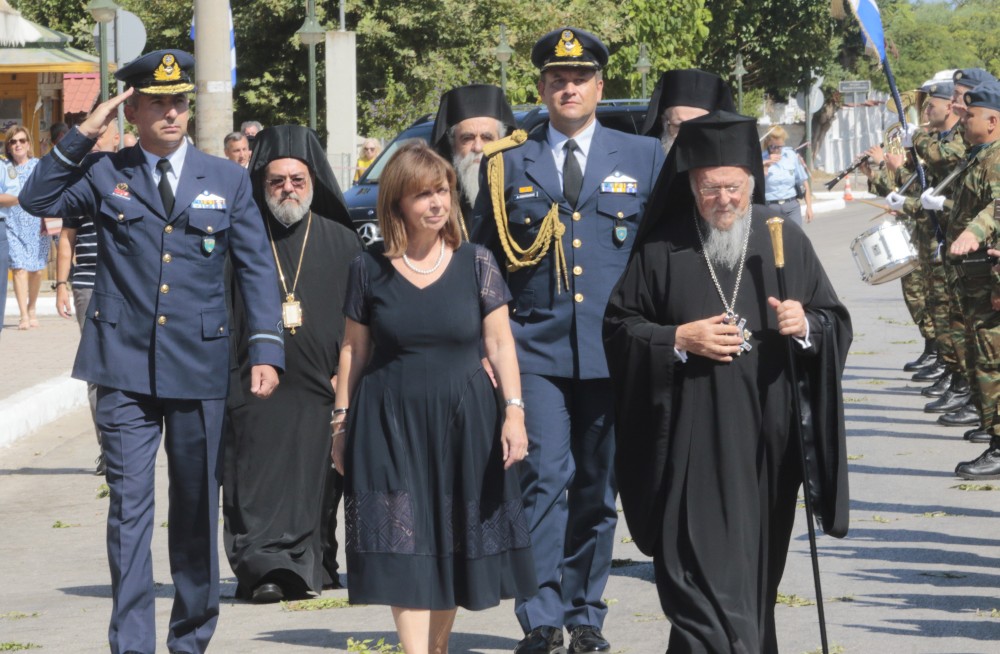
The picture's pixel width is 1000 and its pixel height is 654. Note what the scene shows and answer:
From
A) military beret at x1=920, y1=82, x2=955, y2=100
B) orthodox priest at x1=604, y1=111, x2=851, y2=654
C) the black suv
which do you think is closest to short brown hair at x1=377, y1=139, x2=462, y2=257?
orthodox priest at x1=604, y1=111, x2=851, y2=654

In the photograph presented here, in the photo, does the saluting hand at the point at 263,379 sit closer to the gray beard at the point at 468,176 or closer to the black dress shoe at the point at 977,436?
the gray beard at the point at 468,176

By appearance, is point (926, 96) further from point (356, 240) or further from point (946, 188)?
point (356, 240)

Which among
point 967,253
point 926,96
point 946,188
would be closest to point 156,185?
point 967,253

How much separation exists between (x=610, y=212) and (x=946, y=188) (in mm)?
5047

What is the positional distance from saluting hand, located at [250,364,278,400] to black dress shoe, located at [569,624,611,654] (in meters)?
1.39

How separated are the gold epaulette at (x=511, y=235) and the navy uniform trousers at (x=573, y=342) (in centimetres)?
2

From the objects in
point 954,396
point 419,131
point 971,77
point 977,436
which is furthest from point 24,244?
point 971,77

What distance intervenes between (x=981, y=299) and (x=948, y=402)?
3.50 meters

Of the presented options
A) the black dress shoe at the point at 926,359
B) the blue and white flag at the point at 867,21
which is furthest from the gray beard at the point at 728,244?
the black dress shoe at the point at 926,359

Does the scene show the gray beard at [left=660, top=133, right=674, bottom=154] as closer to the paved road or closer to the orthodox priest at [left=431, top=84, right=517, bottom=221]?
the orthodox priest at [left=431, top=84, right=517, bottom=221]

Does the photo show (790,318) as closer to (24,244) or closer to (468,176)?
(468,176)

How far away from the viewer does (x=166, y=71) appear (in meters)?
6.41

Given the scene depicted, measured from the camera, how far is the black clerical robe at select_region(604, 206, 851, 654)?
18.7ft

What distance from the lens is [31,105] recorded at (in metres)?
27.6
